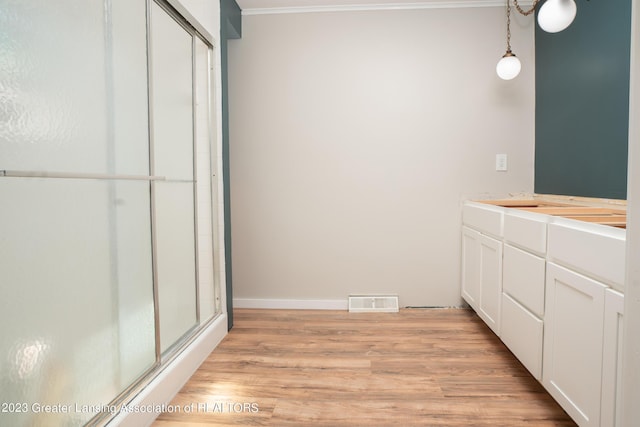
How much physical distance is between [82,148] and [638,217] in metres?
1.40

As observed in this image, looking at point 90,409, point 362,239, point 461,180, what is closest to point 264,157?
point 362,239

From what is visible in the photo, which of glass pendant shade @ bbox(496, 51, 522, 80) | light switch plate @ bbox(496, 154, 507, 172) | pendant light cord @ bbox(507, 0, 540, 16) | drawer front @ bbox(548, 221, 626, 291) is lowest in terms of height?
drawer front @ bbox(548, 221, 626, 291)

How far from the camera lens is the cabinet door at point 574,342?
1244 millimetres

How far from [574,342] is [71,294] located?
66.5 inches

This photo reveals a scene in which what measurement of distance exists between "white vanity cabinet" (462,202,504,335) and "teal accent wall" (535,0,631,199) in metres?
0.52

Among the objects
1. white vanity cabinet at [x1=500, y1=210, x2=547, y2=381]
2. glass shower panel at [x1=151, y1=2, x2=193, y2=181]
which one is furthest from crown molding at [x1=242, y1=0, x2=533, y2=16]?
white vanity cabinet at [x1=500, y1=210, x2=547, y2=381]

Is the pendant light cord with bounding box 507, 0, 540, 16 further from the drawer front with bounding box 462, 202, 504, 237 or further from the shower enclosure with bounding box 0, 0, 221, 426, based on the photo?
the shower enclosure with bounding box 0, 0, 221, 426

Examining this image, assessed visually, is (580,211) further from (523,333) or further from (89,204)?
(89,204)

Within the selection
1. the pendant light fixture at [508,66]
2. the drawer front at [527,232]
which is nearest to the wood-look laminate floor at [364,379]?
the drawer front at [527,232]

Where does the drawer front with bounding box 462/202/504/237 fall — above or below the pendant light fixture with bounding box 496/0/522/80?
below

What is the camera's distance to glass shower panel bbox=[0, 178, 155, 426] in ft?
3.24

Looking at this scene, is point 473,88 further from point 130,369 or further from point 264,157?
point 130,369

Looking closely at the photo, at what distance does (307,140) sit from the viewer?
9.43 ft

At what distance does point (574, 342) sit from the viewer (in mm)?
1373
